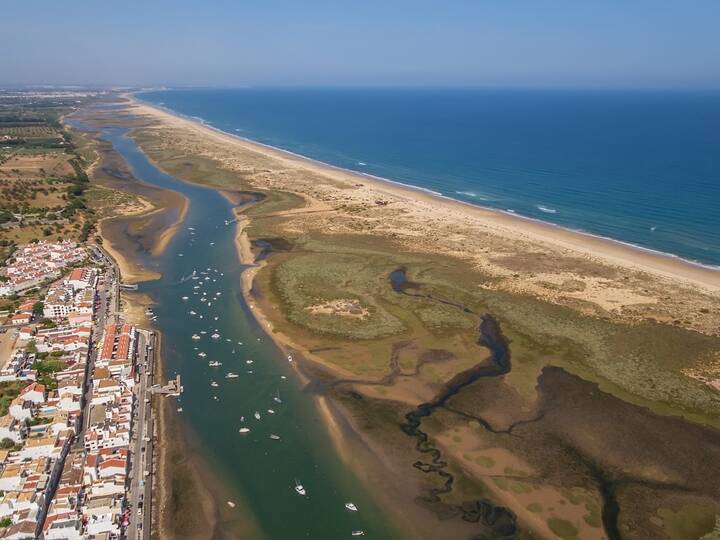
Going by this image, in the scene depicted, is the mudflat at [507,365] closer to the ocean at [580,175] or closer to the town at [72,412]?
the ocean at [580,175]

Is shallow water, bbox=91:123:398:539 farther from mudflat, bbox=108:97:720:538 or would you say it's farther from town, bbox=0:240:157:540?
town, bbox=0:240:157:540

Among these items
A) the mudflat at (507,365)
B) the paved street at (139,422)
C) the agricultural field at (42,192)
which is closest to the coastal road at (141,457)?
the paved street at (139,422)

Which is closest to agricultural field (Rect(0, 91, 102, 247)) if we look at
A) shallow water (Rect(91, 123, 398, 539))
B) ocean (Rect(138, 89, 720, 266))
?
shallow water (Rect(91, 123, 398, 539))

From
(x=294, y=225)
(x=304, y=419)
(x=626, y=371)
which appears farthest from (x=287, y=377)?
(x=294, y=225)

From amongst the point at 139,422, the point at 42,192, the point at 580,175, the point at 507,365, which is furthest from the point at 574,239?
the point at 42,192

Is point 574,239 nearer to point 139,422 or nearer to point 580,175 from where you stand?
point 580,175

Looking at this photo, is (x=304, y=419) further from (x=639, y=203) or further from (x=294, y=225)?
(x=639, y=203)

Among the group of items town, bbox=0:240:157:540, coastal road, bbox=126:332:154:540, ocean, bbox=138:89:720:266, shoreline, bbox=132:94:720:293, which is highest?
ocean, bbox=138:89:720:266

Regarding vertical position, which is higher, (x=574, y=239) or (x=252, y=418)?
(x=574, y=239)
